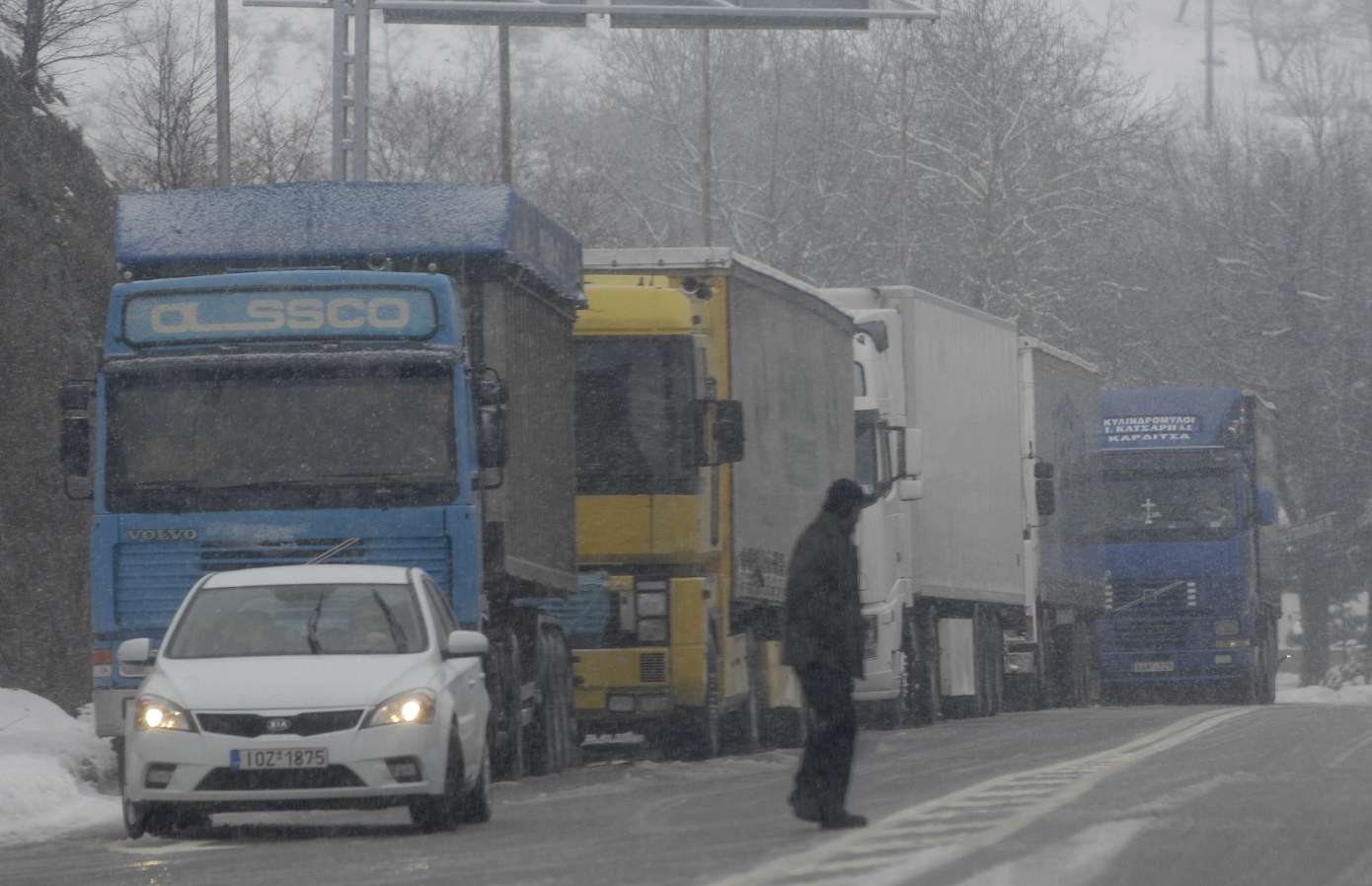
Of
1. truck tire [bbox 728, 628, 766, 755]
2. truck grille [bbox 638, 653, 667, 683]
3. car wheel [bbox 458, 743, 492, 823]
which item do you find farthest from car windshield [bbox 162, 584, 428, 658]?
truck tire [bbox 728, 628, 766, 755]

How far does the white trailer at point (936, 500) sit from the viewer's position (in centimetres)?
2464

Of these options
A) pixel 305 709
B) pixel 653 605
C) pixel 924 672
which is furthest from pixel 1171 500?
pixel 305 709

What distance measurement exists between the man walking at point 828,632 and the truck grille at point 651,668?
6.97 m

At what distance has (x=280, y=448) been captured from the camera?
1550cm

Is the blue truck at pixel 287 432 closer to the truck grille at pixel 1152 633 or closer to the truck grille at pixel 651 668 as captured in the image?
the truck grille at pixel 651 668

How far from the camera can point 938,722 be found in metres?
27.6

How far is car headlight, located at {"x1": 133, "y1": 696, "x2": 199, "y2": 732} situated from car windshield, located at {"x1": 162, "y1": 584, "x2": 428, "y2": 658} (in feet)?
2.26

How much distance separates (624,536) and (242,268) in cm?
396

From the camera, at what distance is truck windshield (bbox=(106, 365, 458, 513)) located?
1545cm

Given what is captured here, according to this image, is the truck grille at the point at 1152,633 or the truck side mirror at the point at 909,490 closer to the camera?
the truck side mirror at the point at 909,490

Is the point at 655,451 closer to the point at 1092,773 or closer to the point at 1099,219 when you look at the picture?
the point at 1092,773

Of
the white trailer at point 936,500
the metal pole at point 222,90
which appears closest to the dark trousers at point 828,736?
the white trailer at point 936,500

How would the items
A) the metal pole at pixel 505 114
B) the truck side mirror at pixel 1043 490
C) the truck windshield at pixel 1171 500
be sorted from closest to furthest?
1. the truck side mirror at pixel 1043 490
2. the truck windshield at pixel 1171 500
3. the metal pole at pixel 505 114

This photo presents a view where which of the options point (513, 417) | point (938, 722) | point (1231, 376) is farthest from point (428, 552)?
point (1231, 376)
